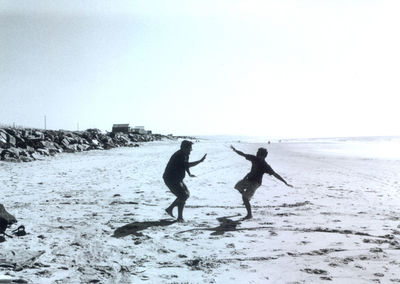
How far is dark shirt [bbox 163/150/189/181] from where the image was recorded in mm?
7973

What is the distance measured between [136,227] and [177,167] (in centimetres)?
173

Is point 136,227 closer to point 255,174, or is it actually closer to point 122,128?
point 255,174

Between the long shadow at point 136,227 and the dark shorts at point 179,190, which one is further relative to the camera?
the dark shorts at point 179,190

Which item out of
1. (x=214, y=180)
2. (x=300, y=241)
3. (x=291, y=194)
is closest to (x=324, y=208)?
(x=291, y=194)

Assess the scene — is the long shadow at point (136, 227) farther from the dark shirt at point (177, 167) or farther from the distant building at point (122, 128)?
the distant building at point (122, 128)

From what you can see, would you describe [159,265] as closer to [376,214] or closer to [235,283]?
[235,283]

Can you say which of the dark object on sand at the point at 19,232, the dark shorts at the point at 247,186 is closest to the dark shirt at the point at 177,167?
the dark shorts at the point at 247,186

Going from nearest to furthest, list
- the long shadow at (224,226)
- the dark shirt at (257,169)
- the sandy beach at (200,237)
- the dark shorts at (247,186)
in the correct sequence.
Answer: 1. the sandy beach at (200,237)
2. the long shadow at (224,226)
3. the dark shorts at (247,186)
4. the dark shirt at (257,169)

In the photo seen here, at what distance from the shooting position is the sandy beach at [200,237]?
15.2 feet

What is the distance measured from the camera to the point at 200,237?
6281mm

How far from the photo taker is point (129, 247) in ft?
18.5

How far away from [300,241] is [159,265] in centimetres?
256

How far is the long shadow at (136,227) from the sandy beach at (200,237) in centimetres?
2

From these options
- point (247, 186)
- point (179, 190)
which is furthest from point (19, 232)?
point (247, 186)
